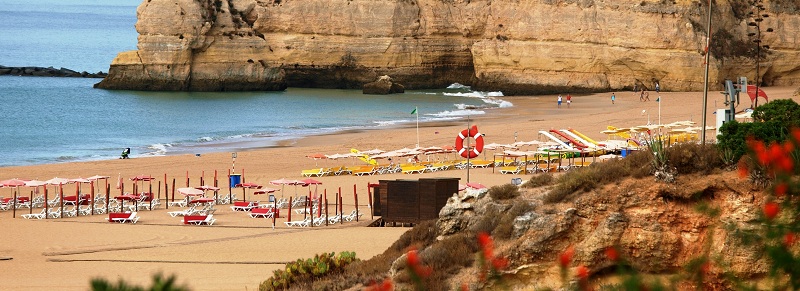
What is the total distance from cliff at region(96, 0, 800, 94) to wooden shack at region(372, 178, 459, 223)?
142ft

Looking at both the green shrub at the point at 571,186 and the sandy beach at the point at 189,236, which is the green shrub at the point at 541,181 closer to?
the green shrub at the point at 571,186

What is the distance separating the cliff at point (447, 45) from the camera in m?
60.2

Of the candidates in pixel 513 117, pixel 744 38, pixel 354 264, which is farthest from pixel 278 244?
pixel 744 38

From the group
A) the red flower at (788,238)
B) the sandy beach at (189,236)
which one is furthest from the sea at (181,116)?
the red flower at (788,238)

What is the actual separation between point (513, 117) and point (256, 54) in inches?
1011

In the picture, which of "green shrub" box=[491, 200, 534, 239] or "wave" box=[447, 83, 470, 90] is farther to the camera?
"wave" box=[447, 83, 470, 90]

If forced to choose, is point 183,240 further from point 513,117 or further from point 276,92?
point 276,92

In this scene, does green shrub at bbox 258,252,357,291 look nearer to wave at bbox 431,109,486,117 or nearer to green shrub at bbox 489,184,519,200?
green shrub at bbox 489,184,519,200

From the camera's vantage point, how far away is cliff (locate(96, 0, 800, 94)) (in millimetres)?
60156

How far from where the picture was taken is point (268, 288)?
1237cm

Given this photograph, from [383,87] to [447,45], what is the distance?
19.3 ft

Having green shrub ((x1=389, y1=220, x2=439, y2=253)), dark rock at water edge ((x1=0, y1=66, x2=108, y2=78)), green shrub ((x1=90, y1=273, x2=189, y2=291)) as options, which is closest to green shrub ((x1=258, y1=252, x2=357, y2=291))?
green shrub ((x1=389, y1=220, x2=439, y2=253))

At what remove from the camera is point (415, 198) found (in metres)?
18.6

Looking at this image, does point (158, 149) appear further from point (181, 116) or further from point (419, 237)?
point (419, 237)
